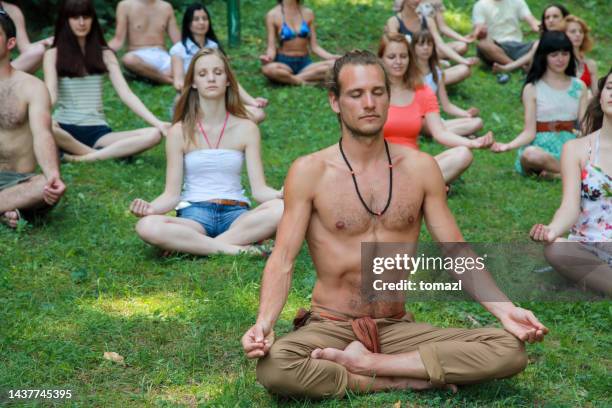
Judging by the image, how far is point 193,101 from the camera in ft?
22.3

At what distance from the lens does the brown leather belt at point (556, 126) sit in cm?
880

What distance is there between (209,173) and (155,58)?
5.28 m

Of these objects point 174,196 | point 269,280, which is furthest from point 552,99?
point 269,280

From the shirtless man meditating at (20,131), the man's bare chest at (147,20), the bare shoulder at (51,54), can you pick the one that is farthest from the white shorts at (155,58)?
the shirtless man meditating at (20,131)

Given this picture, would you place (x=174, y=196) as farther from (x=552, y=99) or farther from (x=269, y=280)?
(x=552, y=99)

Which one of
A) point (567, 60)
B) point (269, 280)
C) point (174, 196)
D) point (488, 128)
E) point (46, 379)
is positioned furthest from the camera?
point (488, 128)

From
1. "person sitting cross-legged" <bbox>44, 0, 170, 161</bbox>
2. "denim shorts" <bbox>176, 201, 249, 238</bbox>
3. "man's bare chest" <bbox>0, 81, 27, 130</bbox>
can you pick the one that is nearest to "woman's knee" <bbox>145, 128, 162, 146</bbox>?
"person sitting cross-legged" <bbox>44, 0, 170, 161</bbox>

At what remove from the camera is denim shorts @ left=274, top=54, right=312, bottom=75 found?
39.7 feet

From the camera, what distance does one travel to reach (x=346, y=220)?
4.39m

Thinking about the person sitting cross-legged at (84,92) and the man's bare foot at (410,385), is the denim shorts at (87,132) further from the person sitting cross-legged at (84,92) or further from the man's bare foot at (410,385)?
the man's bare foot at (410,385)

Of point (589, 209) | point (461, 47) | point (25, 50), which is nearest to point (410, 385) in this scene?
point (589, 209)

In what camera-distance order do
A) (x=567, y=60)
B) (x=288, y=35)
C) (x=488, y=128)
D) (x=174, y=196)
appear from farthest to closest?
1. (x=288, y=35)
2. (x=488, y=128)
3. (x=567, y=60)
4. (x=174, y=196)

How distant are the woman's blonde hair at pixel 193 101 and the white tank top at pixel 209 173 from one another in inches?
6.2

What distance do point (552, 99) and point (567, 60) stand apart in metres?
0.39
